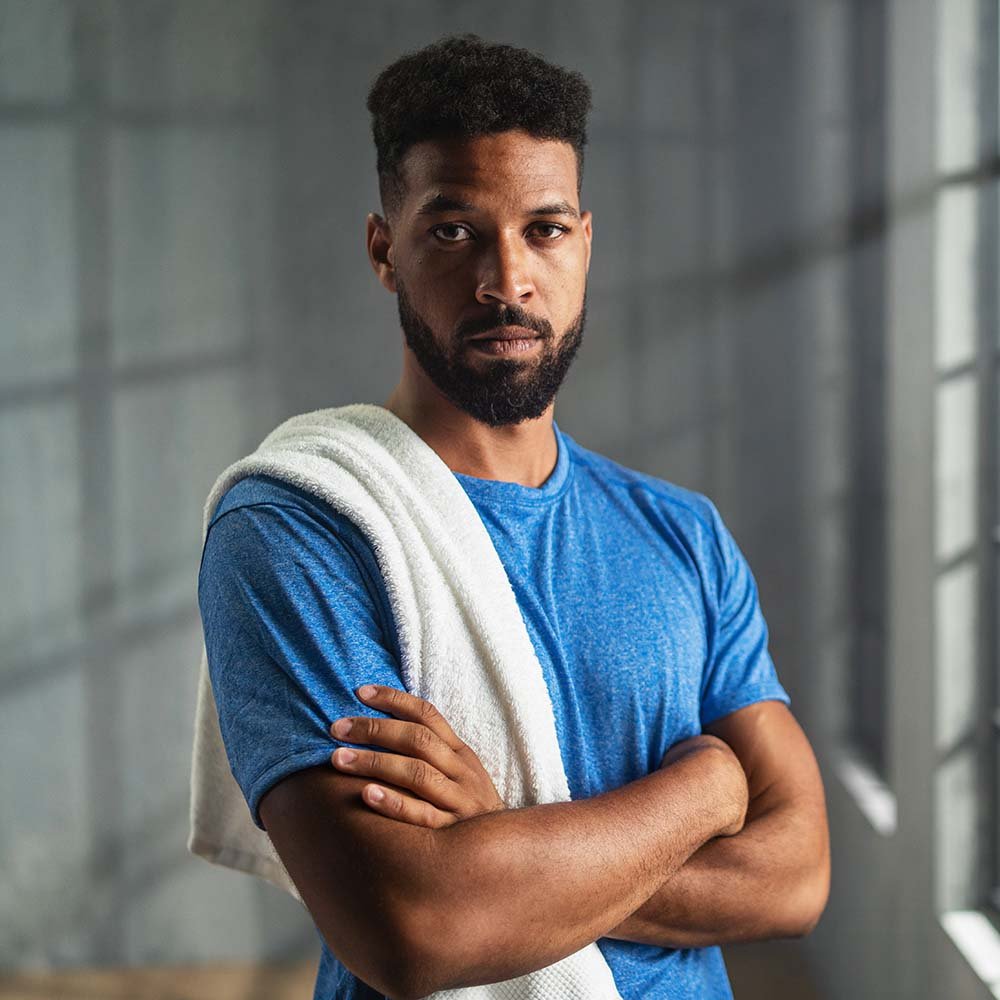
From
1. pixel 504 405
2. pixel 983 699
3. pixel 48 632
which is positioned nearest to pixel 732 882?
pixel 504 405

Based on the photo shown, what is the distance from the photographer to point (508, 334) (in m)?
0.98

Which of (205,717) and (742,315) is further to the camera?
(742,315)

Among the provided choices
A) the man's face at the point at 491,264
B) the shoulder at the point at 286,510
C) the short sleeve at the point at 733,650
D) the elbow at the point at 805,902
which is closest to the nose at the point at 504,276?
the man's face at the point at 491,264

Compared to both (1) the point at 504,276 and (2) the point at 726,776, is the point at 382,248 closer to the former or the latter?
(1) the point at 504,276

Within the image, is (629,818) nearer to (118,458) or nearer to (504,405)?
(504,405)

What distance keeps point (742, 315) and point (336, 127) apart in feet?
3.40

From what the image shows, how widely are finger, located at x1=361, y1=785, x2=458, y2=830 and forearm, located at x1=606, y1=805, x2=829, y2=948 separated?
0.22 metres

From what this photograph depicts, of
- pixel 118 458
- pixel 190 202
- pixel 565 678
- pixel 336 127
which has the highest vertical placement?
pixel 336 127

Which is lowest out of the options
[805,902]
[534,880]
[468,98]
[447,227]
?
[805,902]

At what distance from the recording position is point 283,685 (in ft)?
2.72

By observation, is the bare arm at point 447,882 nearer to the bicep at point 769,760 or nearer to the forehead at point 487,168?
the bicep at point 769,760

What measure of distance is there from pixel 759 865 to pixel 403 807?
39 centimetres

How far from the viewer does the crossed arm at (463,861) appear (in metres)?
0.78

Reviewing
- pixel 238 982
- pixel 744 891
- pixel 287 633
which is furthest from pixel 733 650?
pixel 238 982
